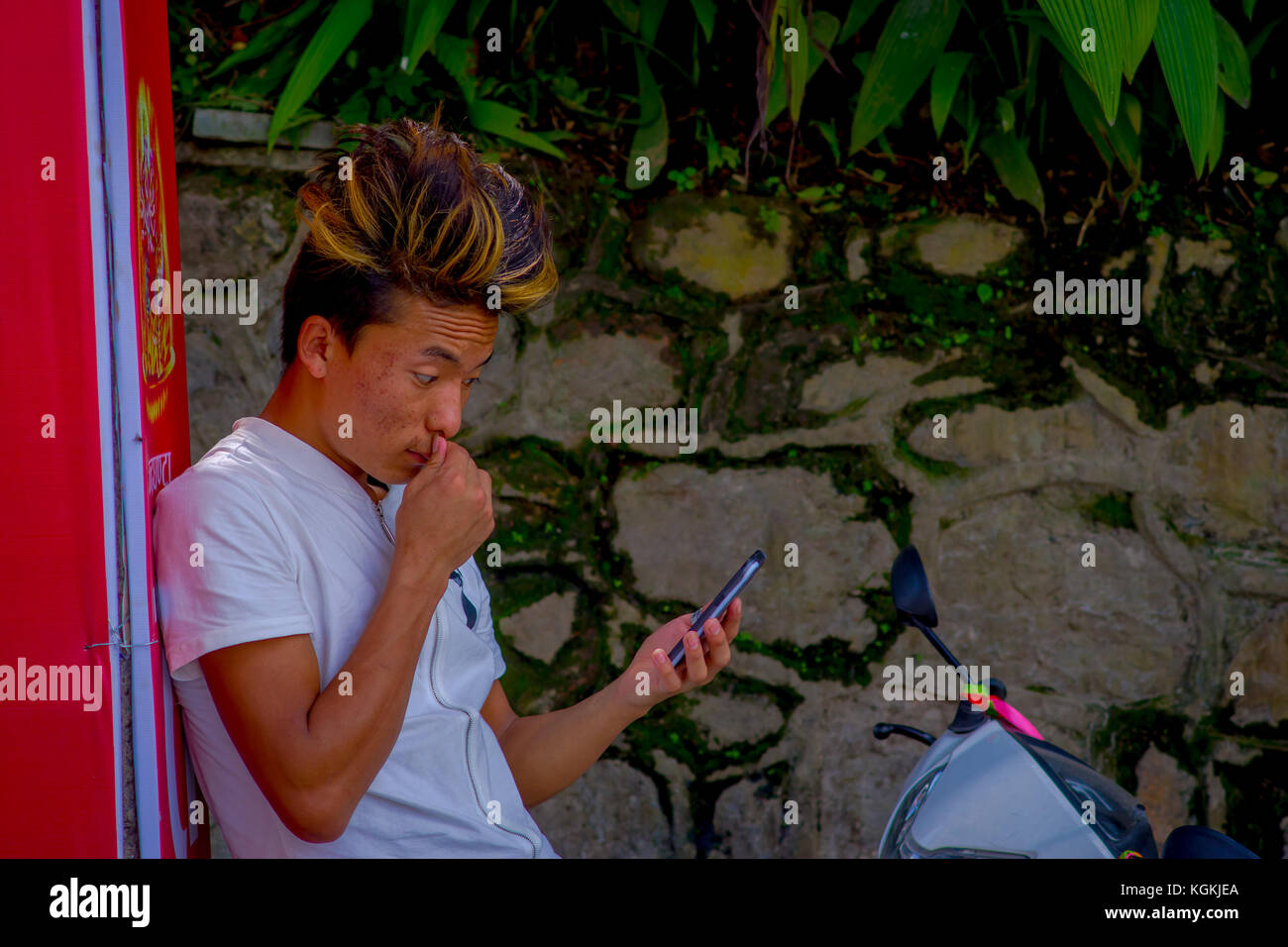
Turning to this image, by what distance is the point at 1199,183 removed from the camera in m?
2.16

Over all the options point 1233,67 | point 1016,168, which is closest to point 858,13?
point 1016,168

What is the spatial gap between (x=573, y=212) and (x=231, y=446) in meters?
1.10

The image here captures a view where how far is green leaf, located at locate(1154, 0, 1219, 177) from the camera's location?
1.91 m

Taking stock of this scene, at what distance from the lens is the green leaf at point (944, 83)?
6.68 feet

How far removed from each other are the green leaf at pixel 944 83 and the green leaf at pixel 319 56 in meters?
1.11

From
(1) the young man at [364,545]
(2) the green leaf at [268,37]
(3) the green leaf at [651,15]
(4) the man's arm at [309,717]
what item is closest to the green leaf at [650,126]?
(3) the green leaf at [651,15]

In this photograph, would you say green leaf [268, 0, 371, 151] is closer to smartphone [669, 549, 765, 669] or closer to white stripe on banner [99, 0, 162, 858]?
white stripe on banner [99, 0, 162, 858]

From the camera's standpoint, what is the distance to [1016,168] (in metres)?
2.10

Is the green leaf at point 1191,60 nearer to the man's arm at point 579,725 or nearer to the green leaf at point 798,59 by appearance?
the green leaf at point 798,59

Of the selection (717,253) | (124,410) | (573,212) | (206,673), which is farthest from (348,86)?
(206,673)

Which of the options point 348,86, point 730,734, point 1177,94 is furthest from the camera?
point 730,734

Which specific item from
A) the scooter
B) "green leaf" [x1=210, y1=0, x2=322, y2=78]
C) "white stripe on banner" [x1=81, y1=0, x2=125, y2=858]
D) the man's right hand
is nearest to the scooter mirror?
the scooter

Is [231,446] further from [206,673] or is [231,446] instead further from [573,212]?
[573,212]

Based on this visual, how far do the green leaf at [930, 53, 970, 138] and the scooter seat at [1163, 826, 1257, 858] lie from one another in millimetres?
1424
